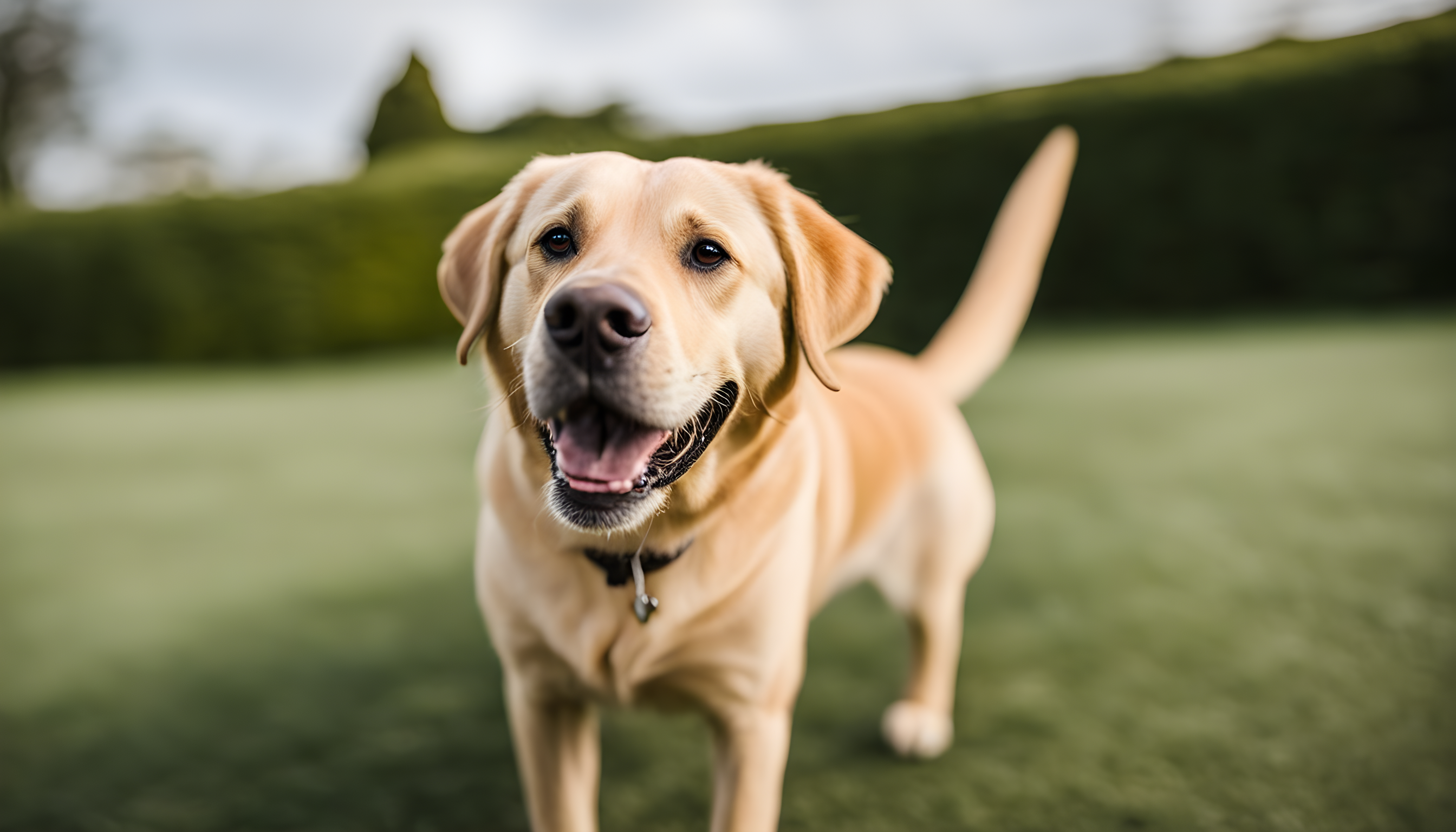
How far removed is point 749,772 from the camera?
57.9 inches

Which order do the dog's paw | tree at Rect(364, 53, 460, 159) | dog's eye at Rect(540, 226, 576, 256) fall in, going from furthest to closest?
tree at Rect(364, 53, 460, 159) → the dog's paw → dog's eye at Rect(540, 226, 576, 256)

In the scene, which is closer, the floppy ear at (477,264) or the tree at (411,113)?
the floppy ear at (477,264)

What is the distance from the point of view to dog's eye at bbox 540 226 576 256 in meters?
1.36

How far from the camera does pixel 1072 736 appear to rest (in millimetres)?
2080

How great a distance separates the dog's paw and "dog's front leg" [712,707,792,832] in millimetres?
636

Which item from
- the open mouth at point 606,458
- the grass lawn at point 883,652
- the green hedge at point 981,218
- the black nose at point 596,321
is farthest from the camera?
the green hedge at point 981,218

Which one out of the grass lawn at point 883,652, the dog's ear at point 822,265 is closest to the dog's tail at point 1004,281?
the grass lawn at point 883,652

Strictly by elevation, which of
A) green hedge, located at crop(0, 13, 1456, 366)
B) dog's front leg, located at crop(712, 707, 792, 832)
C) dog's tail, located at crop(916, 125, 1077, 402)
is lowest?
green hedge, located at crop(0, 13, 1456, 366)

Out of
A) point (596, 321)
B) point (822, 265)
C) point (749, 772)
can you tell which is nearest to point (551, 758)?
point (749, 772)

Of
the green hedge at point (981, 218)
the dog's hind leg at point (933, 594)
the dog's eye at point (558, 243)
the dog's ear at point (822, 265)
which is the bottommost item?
the green hedge at point (981, 218)

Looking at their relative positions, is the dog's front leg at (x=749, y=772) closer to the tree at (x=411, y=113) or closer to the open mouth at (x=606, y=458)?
the open mouth at (x=606, y=458)

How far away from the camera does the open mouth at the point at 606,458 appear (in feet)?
4.11

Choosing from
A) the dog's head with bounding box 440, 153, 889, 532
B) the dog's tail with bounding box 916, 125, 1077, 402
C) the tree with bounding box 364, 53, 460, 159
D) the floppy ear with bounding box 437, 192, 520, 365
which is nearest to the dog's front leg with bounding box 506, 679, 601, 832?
the dog's head with bounding box 440, 153, 889, 532

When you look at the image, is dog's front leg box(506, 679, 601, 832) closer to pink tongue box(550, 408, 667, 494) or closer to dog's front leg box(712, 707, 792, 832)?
dog's front leg box(712, 707, 792, 832)
